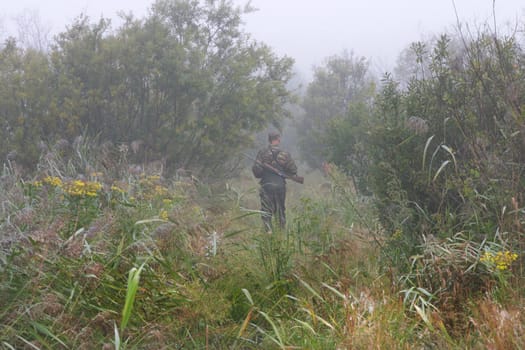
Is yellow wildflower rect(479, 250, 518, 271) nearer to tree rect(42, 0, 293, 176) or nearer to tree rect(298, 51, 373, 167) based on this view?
tree rect(42, 0, 293, 176)

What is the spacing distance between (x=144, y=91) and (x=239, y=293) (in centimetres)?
804

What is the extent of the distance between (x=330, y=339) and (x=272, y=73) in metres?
9.97

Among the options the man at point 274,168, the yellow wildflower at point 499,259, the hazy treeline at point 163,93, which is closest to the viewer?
the yellow wildflower at point 499,259

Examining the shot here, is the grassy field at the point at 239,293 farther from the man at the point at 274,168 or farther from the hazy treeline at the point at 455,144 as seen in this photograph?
the man at the point at 274,168

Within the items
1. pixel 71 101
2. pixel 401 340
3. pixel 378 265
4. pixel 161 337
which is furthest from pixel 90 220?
pixel 71 101

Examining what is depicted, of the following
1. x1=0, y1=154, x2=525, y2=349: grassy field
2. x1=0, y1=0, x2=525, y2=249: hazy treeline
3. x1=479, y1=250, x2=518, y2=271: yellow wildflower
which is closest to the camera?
x1=0, y1=154, x2=525, y2=349: grassy field

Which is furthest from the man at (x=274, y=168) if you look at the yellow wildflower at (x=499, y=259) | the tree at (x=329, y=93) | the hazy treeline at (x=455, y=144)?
the tree at (x=329, y=93)

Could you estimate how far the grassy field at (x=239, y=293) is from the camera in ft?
8.78

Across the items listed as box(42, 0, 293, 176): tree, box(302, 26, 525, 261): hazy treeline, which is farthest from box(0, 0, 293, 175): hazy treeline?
box(302, 26, 525, 261): hazy treeline

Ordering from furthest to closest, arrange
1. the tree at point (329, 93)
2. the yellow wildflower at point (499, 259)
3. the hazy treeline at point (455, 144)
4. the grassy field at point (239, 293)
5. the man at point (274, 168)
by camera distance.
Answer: the tree at point (329, 93) < the man at point (274, 168) < the hazy treeline at point (455, 144) < the yellow wildflower at point (499, 259) < the grassy field at point (239, 293)

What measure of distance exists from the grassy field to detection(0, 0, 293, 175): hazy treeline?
21.6 ft

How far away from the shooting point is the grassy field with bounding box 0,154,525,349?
2.68 metres

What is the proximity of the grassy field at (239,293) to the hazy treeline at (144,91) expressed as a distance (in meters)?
6.60

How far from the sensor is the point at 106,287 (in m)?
3.11
